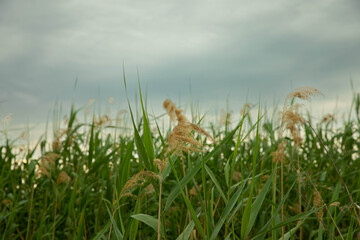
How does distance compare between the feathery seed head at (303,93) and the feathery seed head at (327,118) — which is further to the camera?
the feathery seed head at (327,118)

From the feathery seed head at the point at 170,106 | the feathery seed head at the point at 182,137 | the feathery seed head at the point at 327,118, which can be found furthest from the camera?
the feathery seed head at the point at 327,118

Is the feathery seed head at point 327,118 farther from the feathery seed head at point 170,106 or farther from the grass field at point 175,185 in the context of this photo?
the feathery seed head at point 170,106

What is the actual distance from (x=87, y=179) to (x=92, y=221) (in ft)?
1.43

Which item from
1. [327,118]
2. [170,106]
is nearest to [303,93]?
[170,106]

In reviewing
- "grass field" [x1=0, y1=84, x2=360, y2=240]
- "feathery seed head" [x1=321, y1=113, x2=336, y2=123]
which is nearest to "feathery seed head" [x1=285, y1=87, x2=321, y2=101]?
"grass field" [x1=0, y1=84, x2=360, y2=240]

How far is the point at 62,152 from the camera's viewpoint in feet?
13.0

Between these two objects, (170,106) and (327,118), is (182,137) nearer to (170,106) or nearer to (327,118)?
(170,106)

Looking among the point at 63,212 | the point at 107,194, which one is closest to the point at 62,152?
the point at 63,212

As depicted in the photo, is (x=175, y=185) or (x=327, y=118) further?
(x=327, y=118)

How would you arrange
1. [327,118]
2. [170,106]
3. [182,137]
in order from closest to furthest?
[182,137] → [170,106] → [327,118]

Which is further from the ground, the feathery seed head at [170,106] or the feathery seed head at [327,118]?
the feathery seed head at [170,106]

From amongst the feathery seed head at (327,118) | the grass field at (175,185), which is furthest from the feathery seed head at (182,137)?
the feathery seed head at (327,118)

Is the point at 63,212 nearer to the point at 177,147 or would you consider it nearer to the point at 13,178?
the point at 13,178

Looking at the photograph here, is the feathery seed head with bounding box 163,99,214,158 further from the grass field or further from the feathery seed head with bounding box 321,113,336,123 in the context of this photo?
the feathery seed head with bounding box 321,113,336,123
